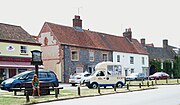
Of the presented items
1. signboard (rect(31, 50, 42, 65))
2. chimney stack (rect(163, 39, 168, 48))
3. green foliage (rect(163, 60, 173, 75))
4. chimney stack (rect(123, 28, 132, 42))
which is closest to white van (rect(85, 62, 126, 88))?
signboard (rect(31, 50, 42, 65))

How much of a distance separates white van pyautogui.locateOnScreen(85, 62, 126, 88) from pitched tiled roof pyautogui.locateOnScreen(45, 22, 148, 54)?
566 inches

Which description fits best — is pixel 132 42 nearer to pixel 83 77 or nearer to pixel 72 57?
pixel 72 57

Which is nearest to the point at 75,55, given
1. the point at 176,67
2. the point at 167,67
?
the point at 167,67

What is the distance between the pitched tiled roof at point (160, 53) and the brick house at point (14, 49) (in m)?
33.0

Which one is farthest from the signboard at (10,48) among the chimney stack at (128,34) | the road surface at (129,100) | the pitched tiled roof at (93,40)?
the chimney stack at (128,34)

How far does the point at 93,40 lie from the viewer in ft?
174

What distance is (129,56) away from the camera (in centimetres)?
6047

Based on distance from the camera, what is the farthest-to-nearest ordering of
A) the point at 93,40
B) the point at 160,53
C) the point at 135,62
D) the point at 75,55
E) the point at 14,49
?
1. the point at 160,53
2. the point at 135,62
3. the point at 93,40
4. the point at 75,55
5. the point at 14,49

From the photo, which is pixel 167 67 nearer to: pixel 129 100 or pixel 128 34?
pixel 128 34

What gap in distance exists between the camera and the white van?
3184 cm

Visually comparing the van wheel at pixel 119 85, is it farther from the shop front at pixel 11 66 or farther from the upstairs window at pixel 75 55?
the upstairs window at pixel 75 55

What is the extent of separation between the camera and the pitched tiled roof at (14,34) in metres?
40.3

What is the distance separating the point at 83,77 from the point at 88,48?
1239cm

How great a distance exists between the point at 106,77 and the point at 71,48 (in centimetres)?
1584
